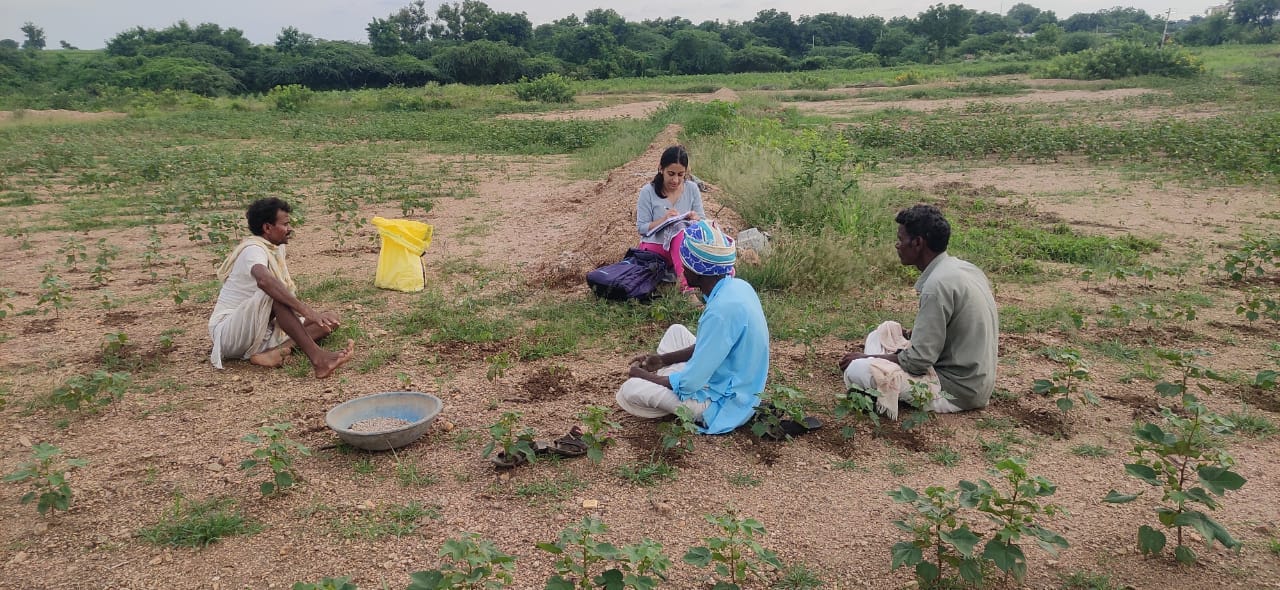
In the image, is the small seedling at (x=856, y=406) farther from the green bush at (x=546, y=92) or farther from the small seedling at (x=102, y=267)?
the green bush at (x=546, y=92)

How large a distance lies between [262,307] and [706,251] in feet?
9.43

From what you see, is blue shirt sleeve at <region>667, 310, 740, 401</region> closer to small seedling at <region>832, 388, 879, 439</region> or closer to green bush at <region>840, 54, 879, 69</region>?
small seedling at <region>832, 388, 879, 439</region>

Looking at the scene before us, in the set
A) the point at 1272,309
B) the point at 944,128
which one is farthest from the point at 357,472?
the point at 944,128

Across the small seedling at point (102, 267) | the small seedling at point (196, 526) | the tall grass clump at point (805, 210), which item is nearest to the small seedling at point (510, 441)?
the small seedling at point (196, 526)

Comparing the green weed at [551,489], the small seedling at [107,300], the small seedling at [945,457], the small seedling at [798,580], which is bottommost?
the small seedling at [945,457]

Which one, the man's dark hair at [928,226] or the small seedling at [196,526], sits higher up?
the man's dark hair at [928,226]

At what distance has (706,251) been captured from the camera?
3527 millimetres

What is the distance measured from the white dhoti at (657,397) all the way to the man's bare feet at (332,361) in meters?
1.88

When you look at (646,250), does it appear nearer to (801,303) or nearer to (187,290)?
(801,303)

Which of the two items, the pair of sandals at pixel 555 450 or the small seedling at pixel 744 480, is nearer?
the small seedling at pixel 744 480

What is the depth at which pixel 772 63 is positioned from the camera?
52438 mm

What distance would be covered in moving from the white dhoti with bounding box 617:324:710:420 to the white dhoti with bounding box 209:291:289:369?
235cm

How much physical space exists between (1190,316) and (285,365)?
19.4 feet

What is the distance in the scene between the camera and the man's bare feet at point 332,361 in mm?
4578
